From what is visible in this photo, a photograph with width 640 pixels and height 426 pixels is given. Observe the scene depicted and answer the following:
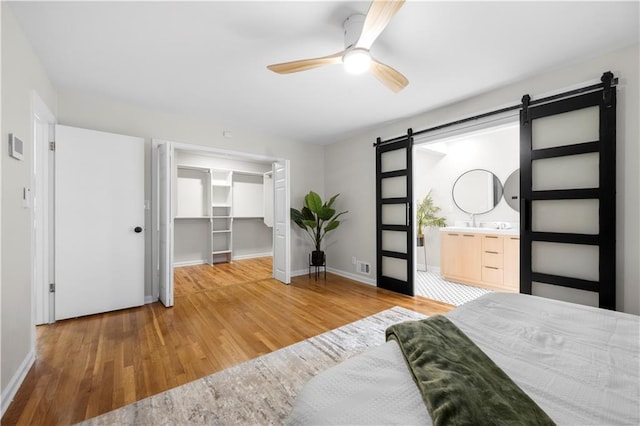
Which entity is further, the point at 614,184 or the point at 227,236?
the point at 227,236

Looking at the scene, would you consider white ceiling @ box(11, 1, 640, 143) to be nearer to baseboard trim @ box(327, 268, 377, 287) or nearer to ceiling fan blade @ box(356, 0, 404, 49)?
ceiling fan blade @ box(356, 0, 404, 49)

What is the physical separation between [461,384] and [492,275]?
3817 millimetres

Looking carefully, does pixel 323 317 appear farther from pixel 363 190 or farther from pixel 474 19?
pixel 474 19

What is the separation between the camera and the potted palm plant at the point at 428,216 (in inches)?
199

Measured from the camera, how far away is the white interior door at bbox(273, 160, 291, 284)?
13.8 feet

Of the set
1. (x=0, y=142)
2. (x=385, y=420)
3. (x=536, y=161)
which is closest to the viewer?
(x=385, y=420)

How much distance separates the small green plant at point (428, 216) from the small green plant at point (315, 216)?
65.3 inches

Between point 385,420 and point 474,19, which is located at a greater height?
A: point 474,19

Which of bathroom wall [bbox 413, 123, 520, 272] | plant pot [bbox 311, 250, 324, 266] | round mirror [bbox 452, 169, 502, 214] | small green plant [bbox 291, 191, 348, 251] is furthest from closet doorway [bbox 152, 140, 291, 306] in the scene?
round mirror [bbox 452, 169, 502, 214]

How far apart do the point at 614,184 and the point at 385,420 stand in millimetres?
2738

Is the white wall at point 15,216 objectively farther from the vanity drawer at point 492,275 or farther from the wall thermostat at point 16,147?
the vanity drawer at point 492,275

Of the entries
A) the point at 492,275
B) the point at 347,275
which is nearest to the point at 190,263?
the point at 347,275

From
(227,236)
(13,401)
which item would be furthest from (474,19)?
(227,236)

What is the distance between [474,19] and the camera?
1782 mm
